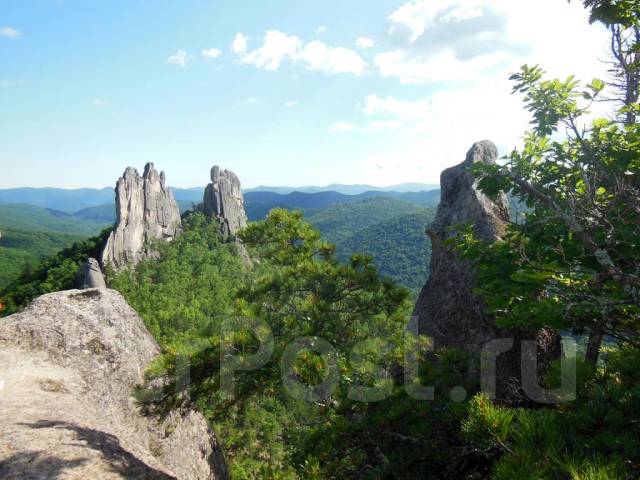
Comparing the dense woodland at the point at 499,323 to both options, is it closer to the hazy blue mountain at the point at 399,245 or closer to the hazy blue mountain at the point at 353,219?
the hazy blue mountain at the point at 399,245

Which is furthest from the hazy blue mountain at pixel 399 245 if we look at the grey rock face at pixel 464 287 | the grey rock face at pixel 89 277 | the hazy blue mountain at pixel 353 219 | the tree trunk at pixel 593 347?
the tree trunk at pixel 593 347

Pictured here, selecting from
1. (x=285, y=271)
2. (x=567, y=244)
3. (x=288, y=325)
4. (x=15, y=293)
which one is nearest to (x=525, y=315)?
(x=567, y=244)

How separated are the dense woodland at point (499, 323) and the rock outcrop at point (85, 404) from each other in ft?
3.11

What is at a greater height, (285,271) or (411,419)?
(285,271)

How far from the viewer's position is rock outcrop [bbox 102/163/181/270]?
5544 centimetres

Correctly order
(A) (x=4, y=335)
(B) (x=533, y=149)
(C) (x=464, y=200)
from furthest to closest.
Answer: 1. (C) (x=464, y=200)
2. (A) (x=4, y=335)
3. (B) (x=533, y=149)

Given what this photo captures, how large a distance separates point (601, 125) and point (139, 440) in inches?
304

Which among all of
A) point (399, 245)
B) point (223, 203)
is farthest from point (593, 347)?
point (399, 245)

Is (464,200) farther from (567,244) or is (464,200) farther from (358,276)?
(567,244)

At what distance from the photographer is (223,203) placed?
2992 inches

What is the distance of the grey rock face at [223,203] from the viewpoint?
75.1 metres

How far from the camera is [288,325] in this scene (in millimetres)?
7195

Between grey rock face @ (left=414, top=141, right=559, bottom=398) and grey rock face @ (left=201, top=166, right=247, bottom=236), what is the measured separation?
6508 cm

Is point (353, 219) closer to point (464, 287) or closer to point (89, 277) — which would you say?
point (89, 277)
